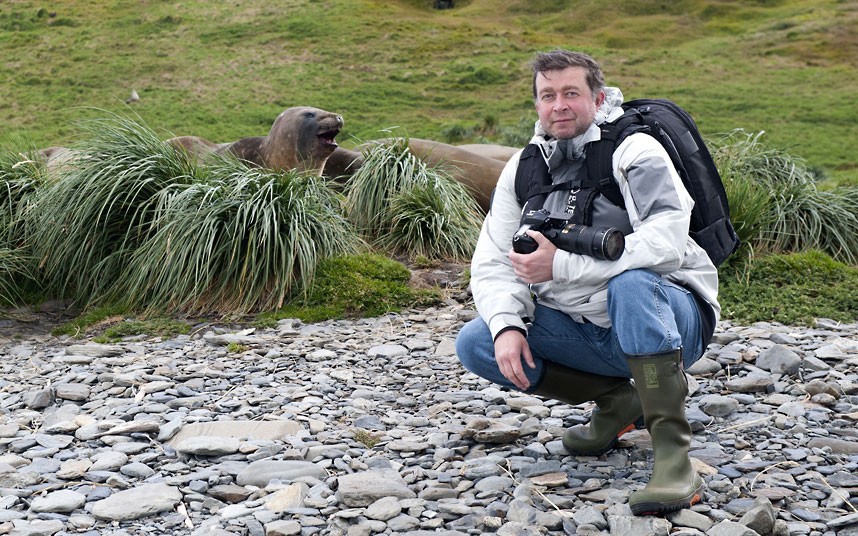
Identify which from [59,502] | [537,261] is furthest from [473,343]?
[59,502]

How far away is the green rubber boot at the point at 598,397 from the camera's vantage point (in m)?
3.10

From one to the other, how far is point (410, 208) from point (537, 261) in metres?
4.32

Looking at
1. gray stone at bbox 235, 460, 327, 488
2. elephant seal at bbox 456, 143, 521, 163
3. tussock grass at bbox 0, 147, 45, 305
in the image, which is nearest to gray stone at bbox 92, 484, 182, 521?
gray stone at bbox 235, 460, 327, 488

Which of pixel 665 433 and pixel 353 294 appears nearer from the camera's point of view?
pixel 665 433

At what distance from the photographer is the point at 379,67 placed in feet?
89.4

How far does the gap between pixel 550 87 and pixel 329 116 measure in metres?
4.88

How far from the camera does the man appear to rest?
105 inches

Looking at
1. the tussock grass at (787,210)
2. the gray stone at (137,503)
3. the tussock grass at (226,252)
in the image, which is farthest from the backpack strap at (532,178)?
the tussock grass at (787,210)

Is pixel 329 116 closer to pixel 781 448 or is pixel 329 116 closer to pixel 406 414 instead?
pixel 406 414

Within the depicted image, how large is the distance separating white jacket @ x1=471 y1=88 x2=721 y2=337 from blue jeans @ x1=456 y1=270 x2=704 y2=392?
0.05 meters

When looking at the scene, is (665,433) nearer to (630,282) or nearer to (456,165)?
(630,282)

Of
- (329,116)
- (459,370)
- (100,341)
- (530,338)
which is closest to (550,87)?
(530,338)

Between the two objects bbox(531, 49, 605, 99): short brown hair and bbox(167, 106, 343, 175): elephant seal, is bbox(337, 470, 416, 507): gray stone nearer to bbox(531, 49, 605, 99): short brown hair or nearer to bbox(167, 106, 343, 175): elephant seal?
bbox(531, 49, 605, 99): short brown hair

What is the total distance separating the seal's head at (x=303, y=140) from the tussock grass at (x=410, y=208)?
357 mm
